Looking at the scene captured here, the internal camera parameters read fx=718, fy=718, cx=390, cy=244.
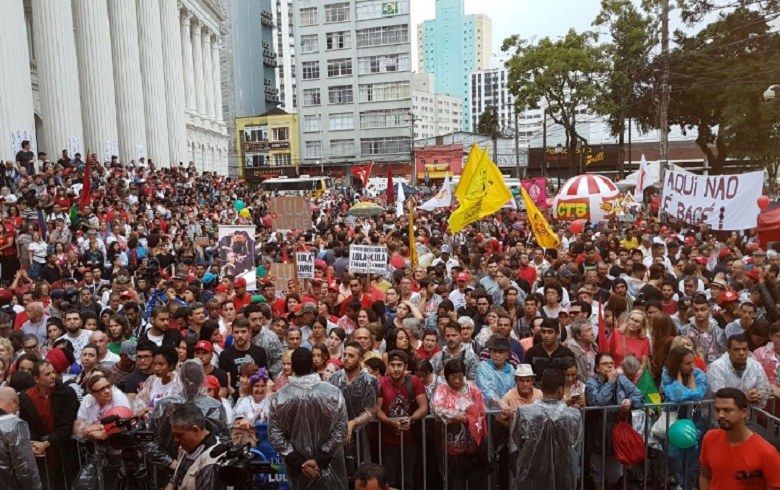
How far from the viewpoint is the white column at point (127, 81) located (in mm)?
33062

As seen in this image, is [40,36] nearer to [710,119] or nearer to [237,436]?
[237,436]

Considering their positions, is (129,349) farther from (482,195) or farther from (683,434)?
(482,195)

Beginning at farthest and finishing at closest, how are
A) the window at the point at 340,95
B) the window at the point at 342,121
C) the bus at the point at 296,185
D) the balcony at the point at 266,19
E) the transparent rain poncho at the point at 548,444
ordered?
the balcony at the point at 266,19, the window at the point at 342,121, the window at the point at 340,95, the bus at the point at 296,185, the transparent rain poncho at the point at 548,444

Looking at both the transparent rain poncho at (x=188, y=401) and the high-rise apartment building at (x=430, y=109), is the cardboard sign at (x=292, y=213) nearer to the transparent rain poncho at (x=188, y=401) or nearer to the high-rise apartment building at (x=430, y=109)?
the transparent rain poncho at (x=188, y=401)

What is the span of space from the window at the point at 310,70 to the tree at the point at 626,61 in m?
42.0

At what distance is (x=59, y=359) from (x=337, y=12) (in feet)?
237

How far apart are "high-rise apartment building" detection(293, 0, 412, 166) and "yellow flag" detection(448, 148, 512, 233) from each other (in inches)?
2380

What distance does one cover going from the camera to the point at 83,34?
3003 centimetres

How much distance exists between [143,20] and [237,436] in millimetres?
35241

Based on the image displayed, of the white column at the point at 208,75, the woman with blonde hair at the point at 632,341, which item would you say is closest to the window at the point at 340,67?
the white column at the point at 208,75

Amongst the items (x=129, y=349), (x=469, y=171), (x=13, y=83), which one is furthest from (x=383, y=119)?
(x=129, y=349)

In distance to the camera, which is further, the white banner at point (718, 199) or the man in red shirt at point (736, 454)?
the white banner at point (718, 199)

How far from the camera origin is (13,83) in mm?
23562

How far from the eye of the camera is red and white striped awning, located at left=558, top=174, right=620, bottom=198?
1952 cm
